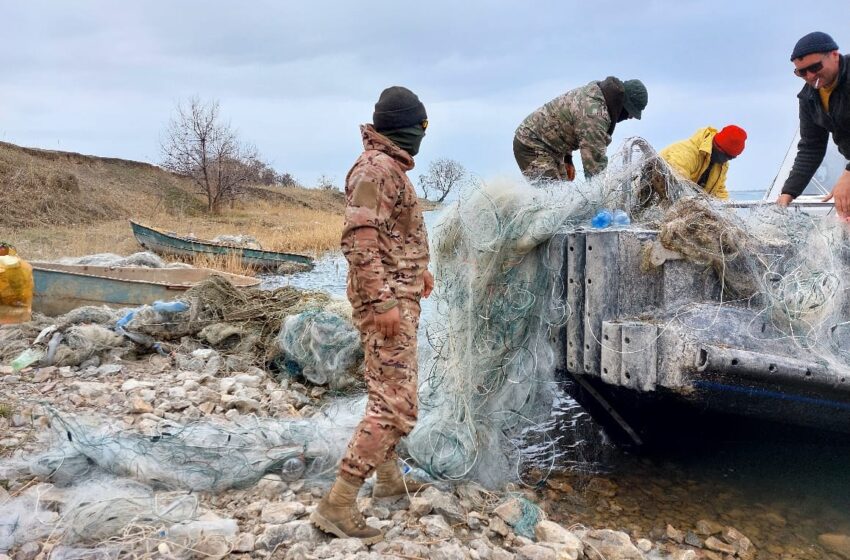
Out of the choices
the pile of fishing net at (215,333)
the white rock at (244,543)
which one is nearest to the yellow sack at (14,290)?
the pile of fishing net at (215,333)

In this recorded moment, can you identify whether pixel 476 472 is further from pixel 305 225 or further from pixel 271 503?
pixel 305 225

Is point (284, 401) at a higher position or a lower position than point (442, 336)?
lower

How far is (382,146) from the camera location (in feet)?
9.37

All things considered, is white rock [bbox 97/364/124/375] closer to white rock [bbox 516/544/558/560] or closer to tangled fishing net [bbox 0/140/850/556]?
tangled fishing net [bbox 0/140/850/556]

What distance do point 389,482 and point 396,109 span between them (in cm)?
169

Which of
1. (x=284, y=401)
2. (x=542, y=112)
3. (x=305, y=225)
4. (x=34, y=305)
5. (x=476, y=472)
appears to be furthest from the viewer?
(x=305, y=225)

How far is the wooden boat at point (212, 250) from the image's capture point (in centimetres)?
1251

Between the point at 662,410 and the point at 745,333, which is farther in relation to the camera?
the point at 662,410

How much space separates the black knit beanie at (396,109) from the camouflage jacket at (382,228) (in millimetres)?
67

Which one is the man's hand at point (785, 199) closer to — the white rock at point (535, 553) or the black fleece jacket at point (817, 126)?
the black fleece jacket at point (817, 126)

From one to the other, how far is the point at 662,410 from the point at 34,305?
606 centimetres

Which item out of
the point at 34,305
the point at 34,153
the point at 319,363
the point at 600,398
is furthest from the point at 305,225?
the point at 600,398

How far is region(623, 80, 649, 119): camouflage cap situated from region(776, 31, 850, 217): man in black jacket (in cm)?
105

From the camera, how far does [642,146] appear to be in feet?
14.1
